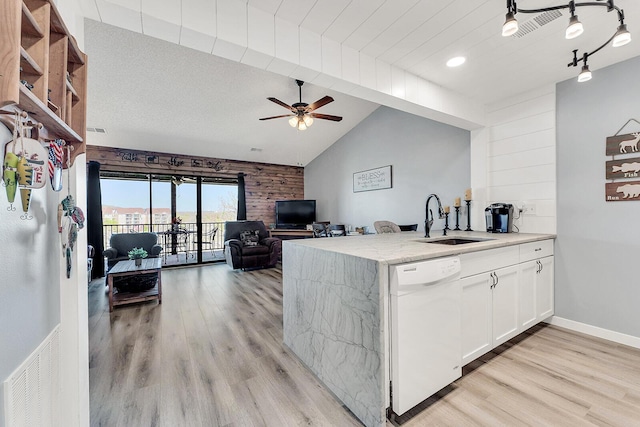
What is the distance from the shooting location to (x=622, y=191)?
2.37 meters

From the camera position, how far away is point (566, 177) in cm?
271

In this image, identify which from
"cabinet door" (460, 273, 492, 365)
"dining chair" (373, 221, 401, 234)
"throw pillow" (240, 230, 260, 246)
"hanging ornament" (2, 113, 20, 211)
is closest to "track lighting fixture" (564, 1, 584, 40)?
"cabinet door" (460, 273, 492, 365)

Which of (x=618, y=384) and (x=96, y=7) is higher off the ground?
(x=96, y=7)

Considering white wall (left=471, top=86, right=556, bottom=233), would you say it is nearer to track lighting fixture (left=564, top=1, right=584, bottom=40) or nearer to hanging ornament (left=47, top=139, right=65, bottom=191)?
track lighting fixture (left=564, top=1, right=584, bottom=40)

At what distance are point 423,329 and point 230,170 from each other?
5.89 metres

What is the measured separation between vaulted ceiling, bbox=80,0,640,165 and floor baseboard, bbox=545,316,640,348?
89.7 inches

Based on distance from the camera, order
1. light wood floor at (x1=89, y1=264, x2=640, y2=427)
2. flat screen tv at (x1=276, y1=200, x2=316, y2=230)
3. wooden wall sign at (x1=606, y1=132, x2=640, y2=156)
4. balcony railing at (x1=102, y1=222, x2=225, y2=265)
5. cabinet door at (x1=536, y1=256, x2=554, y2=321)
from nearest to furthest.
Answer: light wood floor at (x1=89, y1=264, x2=640, y2=427) → wooden wall sign at (x1=606, y1=132, x2=640, y2=156) → cabinet door at (x1=536, y1=256, x2=554, y2=321) → balcony railing at (x1=102, y1=222, x2=225, y2=265) → flat screen tv at (x1=276, y1=200, x2=316, y2=230)

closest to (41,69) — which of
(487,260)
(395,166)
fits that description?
(487,260)

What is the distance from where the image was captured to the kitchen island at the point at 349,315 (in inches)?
57.0

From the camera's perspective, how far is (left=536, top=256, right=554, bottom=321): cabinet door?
259 cm

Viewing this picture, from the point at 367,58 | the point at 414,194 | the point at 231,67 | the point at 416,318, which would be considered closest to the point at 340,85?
the point at 367,58

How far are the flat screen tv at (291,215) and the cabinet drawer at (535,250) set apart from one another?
15.8ft

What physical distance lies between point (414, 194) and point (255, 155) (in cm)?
382

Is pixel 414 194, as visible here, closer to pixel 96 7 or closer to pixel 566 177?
pixel 566 177
